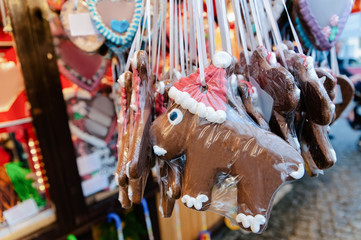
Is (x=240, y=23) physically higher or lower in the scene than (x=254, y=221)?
higher

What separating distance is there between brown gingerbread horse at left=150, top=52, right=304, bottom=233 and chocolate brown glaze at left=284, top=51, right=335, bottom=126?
0.44 feet

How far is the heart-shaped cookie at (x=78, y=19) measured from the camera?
89cm

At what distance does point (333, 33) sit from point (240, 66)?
0.41 metres

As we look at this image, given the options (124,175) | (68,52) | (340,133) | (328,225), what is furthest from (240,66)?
→ (340,133)

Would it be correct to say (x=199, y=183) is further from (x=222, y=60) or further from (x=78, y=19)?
(x=78, y=19)

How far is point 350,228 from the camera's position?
1902 mm

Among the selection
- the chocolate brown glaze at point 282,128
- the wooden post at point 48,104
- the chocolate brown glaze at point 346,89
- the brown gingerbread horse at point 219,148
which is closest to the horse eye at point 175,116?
the brown gingerbread horse at point 219,148

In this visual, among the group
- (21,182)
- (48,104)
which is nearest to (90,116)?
(48,104)

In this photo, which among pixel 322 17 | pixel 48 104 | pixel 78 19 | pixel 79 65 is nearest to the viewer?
pixel 322 17

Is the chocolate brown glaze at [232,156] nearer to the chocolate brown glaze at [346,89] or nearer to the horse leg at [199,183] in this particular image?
the horse leg at [199,183]

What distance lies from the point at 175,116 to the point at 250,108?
0.16m

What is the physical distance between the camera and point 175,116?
446 millimetres

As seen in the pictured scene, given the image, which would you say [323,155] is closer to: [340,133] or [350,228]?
[350,228]

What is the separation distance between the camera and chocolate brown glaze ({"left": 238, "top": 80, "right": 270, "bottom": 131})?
1.62 feet
